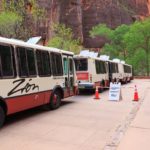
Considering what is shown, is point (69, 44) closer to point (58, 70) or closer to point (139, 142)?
point (58, 70)

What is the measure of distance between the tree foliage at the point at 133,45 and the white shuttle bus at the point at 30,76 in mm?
49753

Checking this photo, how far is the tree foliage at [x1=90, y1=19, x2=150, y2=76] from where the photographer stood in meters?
64.2

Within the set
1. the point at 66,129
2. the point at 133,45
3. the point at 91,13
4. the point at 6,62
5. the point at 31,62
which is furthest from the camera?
the point at 91,13

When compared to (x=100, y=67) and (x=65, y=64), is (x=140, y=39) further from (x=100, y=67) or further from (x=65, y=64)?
(x=65, y=64)

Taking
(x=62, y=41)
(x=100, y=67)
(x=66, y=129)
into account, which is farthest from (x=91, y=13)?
(x=66, y=129)

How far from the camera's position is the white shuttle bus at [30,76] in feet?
33.8

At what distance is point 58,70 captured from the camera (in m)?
15.0

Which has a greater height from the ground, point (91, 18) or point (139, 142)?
point (91, 18)

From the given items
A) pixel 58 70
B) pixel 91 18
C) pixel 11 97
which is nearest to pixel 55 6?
pixel 91 18

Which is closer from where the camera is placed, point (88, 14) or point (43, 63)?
point (43, 63)

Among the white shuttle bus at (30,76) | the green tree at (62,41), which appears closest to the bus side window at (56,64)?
the white shuttle bus at (30,76)

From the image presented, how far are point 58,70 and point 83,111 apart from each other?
222 centimetres

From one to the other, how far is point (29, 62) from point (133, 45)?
5437cm

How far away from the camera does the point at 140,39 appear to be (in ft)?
209
